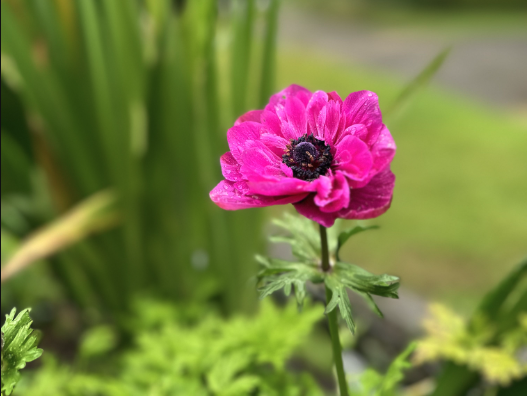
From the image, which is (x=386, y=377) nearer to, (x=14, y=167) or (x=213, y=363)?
(x=213, y=363)

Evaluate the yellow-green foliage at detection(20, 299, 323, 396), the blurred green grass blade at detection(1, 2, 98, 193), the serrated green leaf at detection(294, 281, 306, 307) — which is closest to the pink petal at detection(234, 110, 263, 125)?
the serrated green leaf at detection(294, 281, 306, 307)

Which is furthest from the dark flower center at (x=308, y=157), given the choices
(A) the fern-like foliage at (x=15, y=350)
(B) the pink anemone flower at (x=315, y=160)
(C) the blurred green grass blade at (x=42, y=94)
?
(C) the blurred green grass blade at (x=42, y=94)

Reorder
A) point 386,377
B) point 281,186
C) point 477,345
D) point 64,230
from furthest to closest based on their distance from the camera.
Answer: point 64,230, point 477,345, point 386,377, point 281,186

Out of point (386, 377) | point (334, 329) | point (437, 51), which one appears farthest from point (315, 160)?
point (437, 51)

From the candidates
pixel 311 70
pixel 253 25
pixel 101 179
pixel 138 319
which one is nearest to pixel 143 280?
pixel 138 319

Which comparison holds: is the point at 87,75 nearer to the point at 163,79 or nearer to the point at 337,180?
the point at 163,79

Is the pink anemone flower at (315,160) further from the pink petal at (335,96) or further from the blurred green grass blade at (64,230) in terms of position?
the blurred green grass blade at (64,230)

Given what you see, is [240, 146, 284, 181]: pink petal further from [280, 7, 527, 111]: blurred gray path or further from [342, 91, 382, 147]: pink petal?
[280, 7, 527, 111]: blurred gray path
